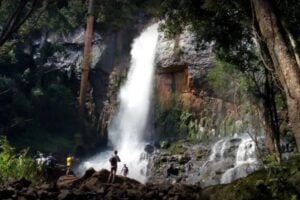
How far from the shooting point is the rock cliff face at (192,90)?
26969 mm

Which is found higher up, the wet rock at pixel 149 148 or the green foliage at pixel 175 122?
the green foliage at pixel 175 122

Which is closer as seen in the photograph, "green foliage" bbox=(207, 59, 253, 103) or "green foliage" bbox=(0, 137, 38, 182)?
"green foliage" bbox=(0, 137, 38, 182)

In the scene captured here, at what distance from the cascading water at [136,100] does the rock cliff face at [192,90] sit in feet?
2.88

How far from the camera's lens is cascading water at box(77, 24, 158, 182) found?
28.8 metres

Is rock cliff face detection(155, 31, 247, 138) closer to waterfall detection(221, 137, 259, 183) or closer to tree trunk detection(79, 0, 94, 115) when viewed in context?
tree trunk detection(79, 0, 94, 115)

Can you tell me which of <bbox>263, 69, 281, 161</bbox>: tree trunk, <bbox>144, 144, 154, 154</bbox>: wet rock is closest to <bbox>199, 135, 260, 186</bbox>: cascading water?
<bbox>263, 69, 281, 161</bbox>: tree trunk

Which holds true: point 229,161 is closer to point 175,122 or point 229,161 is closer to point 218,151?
point 218,151

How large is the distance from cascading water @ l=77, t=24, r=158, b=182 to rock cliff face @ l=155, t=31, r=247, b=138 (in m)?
0.88

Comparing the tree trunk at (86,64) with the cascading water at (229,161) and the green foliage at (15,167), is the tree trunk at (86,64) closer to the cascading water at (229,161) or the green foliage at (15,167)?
the cascading water at (229,161)

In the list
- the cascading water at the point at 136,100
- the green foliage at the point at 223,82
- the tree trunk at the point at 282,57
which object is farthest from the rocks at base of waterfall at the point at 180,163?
the tree trunk at the point at 282,57

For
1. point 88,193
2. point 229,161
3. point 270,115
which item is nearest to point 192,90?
point 229,161

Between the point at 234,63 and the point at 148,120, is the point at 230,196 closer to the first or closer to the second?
the point at 234,63

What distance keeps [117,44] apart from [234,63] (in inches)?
706

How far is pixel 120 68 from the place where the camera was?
103 feet
